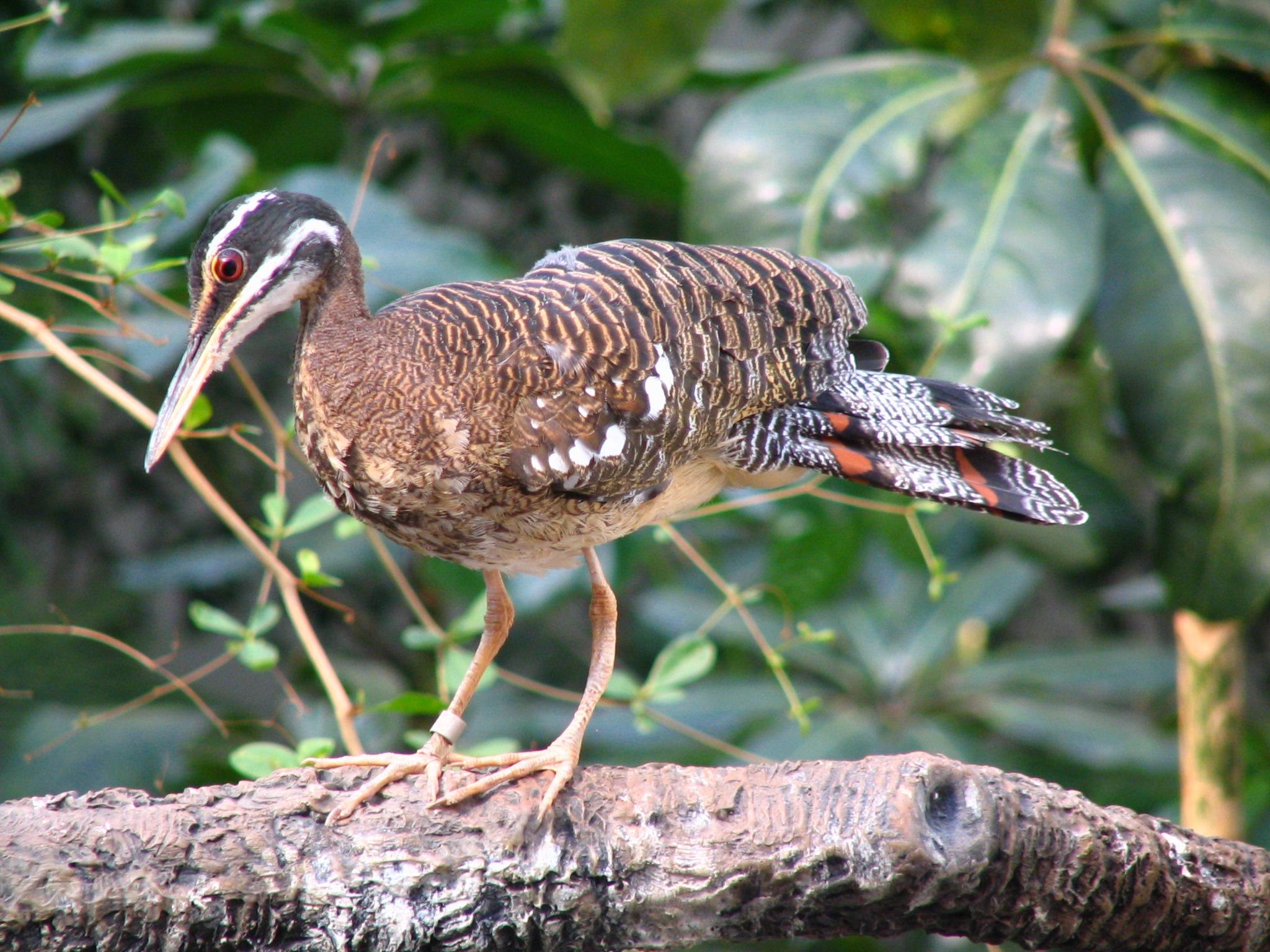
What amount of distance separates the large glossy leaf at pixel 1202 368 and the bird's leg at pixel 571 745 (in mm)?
975

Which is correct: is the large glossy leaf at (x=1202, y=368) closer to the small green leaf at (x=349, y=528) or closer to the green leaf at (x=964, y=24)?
the green leaf at (x=964, y=24)

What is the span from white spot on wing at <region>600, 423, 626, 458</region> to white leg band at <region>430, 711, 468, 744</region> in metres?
0.38

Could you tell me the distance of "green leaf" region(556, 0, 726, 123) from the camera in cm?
229

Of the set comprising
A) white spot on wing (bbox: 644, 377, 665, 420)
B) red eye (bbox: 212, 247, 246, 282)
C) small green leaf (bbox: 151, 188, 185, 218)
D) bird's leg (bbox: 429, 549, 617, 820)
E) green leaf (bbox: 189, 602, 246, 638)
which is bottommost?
bird's leg (bbox: 429, 549, 617, 820)

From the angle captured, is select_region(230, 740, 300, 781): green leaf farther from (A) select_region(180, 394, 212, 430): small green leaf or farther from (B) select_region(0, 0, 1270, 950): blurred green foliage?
(A) select_region(180, 394, 212, 430): small green leaf

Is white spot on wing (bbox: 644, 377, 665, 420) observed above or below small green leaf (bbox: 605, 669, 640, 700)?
above

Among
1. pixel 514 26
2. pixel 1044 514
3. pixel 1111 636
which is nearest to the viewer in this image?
pixel 1044 514

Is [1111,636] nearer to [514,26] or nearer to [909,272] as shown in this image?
[909,272]

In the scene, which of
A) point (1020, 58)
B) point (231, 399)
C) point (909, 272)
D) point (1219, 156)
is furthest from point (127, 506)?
point (1219, 156)

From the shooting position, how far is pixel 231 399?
2.79m

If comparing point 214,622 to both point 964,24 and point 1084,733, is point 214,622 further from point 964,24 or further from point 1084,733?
point 1084,733

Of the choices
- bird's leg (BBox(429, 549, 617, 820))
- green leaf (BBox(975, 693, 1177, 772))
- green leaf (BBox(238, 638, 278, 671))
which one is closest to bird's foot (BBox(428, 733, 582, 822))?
bird's leg (BBox(429, 549, 617, 820))

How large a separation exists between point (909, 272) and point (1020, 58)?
0.60 meters

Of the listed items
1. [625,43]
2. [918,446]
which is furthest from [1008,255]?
[625,43]
